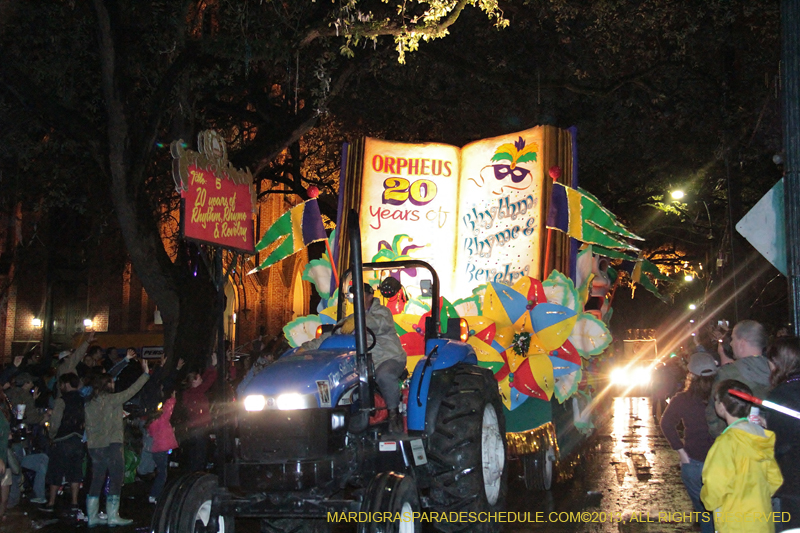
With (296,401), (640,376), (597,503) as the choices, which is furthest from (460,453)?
(640,376)

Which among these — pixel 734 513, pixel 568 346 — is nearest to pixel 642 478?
pixel 568 346

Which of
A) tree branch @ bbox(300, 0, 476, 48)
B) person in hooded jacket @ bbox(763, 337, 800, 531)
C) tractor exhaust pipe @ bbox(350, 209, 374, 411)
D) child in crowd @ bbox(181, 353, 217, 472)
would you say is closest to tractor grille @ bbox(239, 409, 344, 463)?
tractor exhaust pipe @ bbox(350, 209, 374, 411)

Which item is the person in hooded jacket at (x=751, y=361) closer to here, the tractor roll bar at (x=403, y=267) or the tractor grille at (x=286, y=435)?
the tractor roll bar at (x=403, y=267)

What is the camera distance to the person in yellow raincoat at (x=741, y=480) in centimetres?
432

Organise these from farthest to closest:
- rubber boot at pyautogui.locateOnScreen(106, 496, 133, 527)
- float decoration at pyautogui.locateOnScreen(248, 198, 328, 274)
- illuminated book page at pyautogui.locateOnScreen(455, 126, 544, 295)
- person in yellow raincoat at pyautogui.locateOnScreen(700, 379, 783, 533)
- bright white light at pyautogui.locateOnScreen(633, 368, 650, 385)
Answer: bright white light at pyautogui.locateOnScreen(633, 368, 650, 385) → illuminated book page at pyautogui.locateOnScreen(455, 126, 544, 295) → float decoration at pyautogui.locateOnScreen(248, 198, 328, 274) → rubber boot at pyautogui.locateOnScreen(106, 496, 133, 527) → person in yellow raincoat at pyautogui.locateOnScreen(700, 379, 783, 533)

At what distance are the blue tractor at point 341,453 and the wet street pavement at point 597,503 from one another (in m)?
1.68

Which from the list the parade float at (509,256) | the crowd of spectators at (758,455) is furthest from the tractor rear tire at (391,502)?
the parade float at (509,256)

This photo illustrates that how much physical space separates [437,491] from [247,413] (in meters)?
1.73

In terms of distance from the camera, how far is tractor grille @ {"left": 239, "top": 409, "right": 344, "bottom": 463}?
17.0 ft

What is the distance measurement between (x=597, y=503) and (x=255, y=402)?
16.6 ft

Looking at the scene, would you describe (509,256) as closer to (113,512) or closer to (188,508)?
(113,512)

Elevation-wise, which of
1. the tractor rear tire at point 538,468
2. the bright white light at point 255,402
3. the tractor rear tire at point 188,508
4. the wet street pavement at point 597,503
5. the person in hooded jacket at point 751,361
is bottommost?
the wet street pavement at point 597,503

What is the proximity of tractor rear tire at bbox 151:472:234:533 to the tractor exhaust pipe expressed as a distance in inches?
45.2

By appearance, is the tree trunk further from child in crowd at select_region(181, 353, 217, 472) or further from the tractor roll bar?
the tractor roll bar
